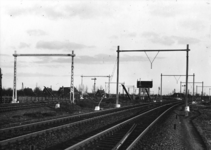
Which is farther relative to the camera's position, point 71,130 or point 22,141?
point 71,130

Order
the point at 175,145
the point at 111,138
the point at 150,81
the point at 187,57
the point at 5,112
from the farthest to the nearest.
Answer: the point at 150,81
the point at 187,57
the point at 5,112
the point at 111,138
the point at 175,145

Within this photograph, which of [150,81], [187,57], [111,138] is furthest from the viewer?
[150,81]

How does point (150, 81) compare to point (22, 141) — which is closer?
point (22, 141)

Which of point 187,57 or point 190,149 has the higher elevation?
point 187,57

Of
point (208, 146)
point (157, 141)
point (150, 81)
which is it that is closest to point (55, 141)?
point (157, 141)

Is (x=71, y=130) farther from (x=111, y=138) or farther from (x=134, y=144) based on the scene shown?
(x=134, y=144)

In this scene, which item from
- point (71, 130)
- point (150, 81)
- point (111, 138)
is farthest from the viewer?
point (150, 81)

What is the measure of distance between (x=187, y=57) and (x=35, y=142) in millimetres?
21773

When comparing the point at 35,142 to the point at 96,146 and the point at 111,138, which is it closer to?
the point at 96,146

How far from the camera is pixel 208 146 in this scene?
11633 millimetres

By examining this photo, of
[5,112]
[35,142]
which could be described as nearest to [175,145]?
[35,142]

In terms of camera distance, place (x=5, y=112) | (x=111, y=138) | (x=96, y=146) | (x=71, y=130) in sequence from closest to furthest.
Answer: (x=96, y=146) → (x=111, y=138) → (x=71, y=130) → (x=5, y=112)

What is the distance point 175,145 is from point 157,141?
92 centimetres

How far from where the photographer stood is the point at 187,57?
95.6 ft
